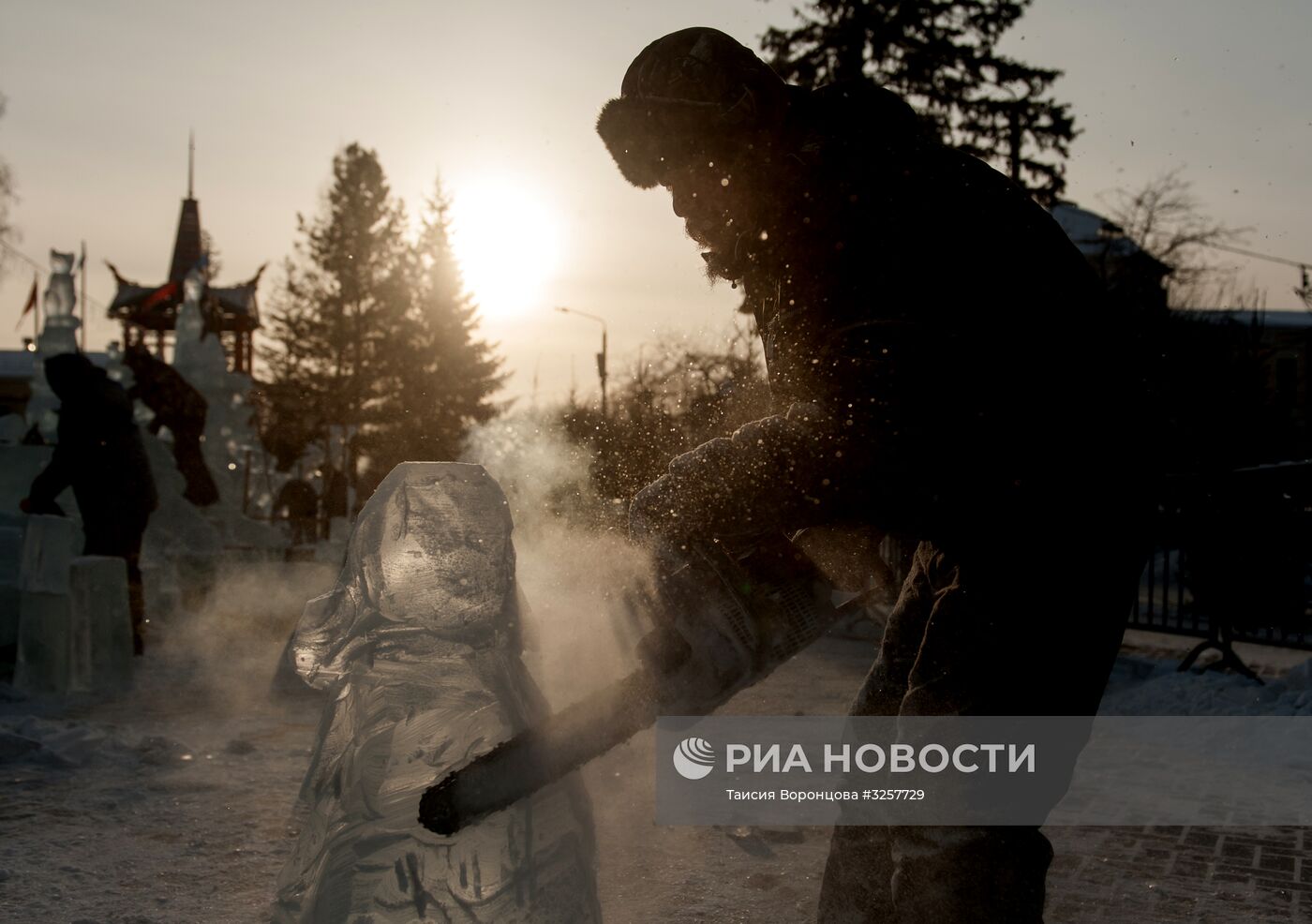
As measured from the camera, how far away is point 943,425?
195 centimetres

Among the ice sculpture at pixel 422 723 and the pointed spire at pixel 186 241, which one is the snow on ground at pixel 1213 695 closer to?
the ice sculpture at pixel 422 723

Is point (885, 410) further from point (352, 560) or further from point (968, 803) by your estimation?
point (352, 560)

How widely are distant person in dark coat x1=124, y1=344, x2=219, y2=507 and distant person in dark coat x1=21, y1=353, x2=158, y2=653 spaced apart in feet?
20.0

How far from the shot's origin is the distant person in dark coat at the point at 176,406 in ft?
50.4

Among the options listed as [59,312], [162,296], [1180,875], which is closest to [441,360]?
[162,296]

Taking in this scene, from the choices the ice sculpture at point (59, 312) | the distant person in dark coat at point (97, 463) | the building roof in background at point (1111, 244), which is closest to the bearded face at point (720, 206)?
the distant person in dark coat at point (97, 463)

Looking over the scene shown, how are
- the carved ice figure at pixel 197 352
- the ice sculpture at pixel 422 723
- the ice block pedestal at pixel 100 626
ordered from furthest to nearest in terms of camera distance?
the carved ice figure at pixel 197 352, the ice block pedestal at pixel 100 626, the ice sculpture at pixel 422 723

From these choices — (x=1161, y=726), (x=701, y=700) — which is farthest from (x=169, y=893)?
(x=1161, y=726)

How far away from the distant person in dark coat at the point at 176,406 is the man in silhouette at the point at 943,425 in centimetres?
1437

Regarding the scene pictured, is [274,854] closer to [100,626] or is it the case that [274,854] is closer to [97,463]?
[100,626]

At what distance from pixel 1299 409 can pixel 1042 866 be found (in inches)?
1744

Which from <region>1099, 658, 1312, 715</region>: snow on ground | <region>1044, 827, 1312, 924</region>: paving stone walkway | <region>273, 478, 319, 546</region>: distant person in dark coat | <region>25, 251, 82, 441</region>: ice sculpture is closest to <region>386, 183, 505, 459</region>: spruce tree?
<region>273, 478, 319, 546</region>: distant person in dark coat

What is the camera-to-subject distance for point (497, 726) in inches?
95.3

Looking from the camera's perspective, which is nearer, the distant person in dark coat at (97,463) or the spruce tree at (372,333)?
the distant person in dark coat at (97,463)
